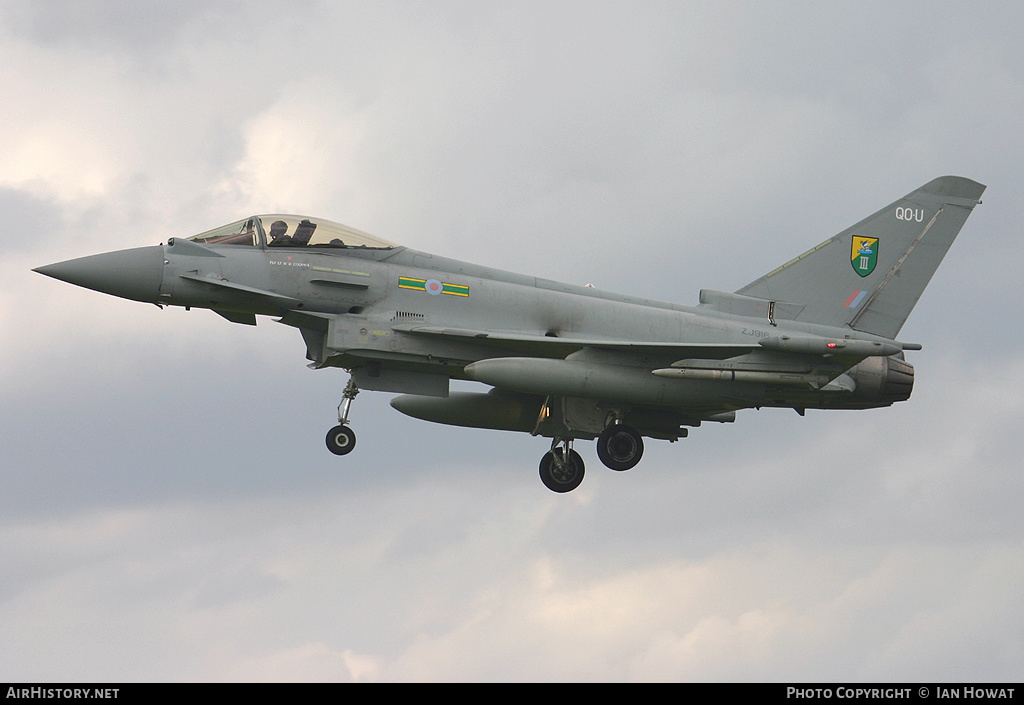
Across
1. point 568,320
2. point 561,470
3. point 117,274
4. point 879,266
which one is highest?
point 879,266

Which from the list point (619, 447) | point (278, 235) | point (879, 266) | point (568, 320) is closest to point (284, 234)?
point (278, 235)

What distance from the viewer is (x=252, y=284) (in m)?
22.2

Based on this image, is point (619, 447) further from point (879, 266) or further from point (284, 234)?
point (284, 234)

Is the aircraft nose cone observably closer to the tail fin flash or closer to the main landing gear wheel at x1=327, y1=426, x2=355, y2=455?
the main landing gear wheel at x1=327, y1=426, x2=355, y2=455

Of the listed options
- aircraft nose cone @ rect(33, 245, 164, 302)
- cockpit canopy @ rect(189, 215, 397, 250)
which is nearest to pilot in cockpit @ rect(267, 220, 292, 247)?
cockpit canopy @ rect(189, 215, 397, 250)

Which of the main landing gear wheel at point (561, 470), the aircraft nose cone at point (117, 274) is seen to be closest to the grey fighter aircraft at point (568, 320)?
the aircraft nose cone at point (117, 274)

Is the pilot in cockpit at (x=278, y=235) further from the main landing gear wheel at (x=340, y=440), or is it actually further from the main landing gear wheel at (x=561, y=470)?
the main landing gear wheel at (x=561, y=470)

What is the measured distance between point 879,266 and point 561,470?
7320 millimetres

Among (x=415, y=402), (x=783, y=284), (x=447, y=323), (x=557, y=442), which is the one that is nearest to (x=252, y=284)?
(x=447, y=323)

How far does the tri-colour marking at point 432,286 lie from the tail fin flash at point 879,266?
584 cm

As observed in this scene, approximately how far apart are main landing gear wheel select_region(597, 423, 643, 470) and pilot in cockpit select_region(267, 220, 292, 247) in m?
6.73

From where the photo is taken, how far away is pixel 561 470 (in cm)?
2611

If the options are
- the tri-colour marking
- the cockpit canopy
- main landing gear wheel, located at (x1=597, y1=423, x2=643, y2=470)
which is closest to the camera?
the cockpit canopy

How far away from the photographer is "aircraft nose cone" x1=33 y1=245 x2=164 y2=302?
21.8 metres
